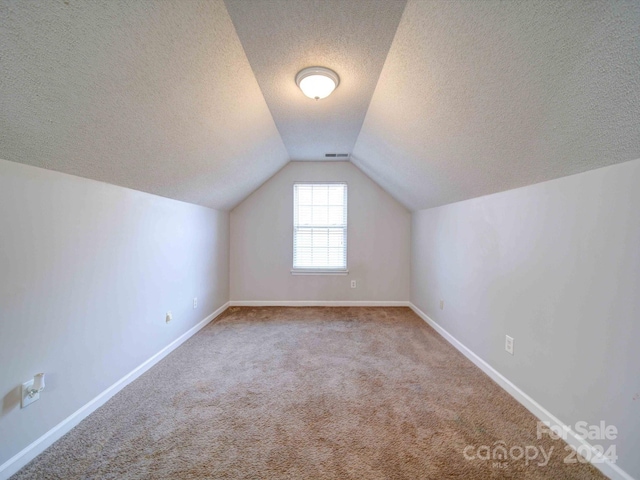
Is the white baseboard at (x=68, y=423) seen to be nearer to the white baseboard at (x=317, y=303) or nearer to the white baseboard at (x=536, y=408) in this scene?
the white baseboard at (x=317, y=303)

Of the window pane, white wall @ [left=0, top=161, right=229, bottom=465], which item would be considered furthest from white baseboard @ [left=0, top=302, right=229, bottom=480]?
the window pane

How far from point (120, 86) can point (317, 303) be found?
11.7 ft

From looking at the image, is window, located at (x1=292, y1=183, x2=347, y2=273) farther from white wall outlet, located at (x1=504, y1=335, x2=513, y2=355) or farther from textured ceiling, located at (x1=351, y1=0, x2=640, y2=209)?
white wall outlet, located at (x1=504, y1=335, x2=513, y2=355)

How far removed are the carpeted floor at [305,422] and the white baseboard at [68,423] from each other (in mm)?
40

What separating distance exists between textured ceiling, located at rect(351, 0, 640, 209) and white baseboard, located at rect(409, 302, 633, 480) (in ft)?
4.90

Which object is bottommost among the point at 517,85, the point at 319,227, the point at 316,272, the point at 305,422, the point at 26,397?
the point at 305,422

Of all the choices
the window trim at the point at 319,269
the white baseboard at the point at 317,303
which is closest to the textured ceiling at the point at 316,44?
the window trim at the point at 319,269

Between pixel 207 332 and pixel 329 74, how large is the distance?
3.07m

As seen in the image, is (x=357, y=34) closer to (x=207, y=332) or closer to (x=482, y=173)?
(x=482, y=173)

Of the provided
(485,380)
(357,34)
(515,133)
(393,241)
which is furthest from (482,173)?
(393,241)

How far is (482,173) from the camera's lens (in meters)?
2.01

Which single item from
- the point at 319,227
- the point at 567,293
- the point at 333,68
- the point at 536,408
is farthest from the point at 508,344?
the point at 319,227

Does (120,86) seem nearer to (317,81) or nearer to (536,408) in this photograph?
(317,81)

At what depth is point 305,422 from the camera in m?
1.60
